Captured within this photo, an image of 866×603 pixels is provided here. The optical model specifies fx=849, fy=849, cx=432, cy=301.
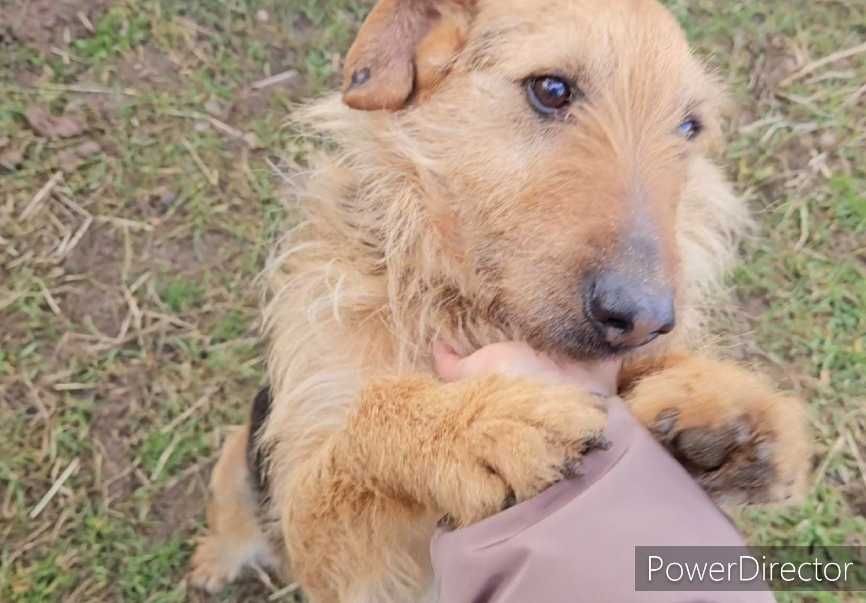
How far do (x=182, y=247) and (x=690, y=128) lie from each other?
7.47 ft

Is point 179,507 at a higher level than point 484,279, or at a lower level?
lower

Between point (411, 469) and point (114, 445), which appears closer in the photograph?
point (411, 469)

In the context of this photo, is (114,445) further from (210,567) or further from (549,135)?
(549,135)

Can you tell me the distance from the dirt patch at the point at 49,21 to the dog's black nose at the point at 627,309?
9.92 ft

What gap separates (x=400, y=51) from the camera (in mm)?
2324

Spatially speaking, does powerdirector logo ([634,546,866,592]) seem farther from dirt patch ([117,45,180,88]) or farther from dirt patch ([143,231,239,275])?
dirt patch ([117,45,180,88])

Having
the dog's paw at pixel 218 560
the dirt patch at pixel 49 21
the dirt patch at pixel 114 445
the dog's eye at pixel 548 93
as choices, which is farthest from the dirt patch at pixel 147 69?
the dog's eye at pixel 548 93

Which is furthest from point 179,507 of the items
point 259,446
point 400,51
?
point 400,51

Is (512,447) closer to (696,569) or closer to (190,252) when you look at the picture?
(696,569)

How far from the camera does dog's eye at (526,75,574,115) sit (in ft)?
7.35

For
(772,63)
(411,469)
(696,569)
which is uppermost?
(772,63)

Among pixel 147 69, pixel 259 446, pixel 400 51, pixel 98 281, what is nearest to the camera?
pixel 400 51

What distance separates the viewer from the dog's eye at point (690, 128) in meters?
2.42

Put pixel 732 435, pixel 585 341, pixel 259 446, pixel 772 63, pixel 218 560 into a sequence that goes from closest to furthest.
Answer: pixel 732 435 → pixel 585 341 → pixel 259 446 → pixel 218 560 → pixel 772 63
